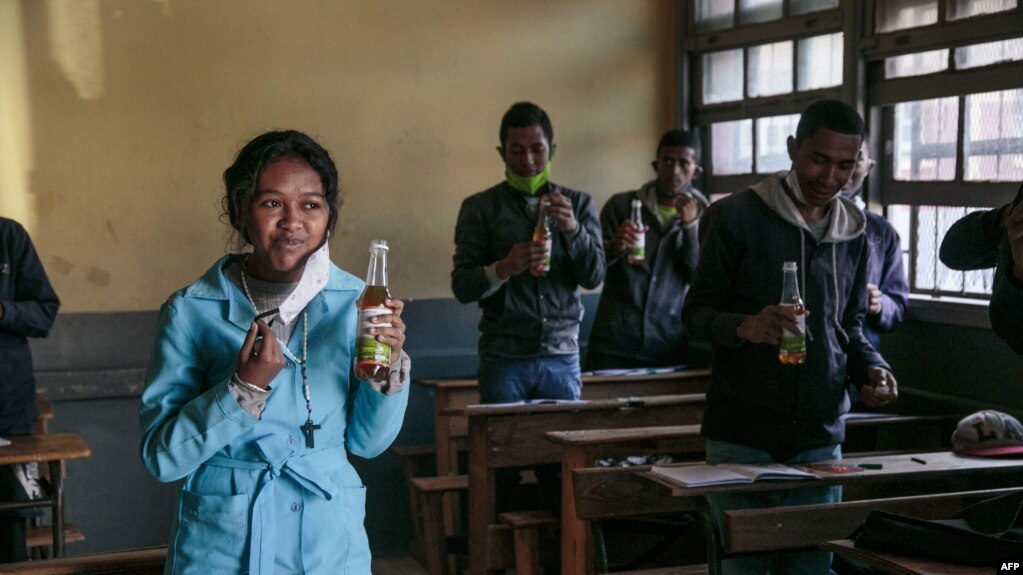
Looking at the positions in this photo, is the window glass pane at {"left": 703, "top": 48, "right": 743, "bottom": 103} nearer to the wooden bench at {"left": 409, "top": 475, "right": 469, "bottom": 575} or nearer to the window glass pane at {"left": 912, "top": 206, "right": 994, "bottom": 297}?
the window glass pane at {"left": 912, "top": 206, "right": 994, "bottom": 297}

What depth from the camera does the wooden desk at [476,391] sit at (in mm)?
4680

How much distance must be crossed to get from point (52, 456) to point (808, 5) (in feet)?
11.6

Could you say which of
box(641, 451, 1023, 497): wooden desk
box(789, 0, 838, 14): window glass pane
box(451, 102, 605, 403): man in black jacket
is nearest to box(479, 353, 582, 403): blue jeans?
box(451, 102, 605, 403): man in black jacket

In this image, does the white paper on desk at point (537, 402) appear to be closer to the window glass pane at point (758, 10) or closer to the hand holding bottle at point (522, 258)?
the hand holding bottle at point (522, 258)

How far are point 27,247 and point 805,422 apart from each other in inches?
109

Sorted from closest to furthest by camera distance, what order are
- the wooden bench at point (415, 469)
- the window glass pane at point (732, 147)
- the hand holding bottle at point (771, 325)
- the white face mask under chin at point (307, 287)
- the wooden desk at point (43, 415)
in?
the white face mask under chin at point (307, 287) < the hand holding bottle at point (771, 325) < the wooden desk at point (43, 415) < the wooden bench at point (415, 469) < the window glass pane at point (732, 147)

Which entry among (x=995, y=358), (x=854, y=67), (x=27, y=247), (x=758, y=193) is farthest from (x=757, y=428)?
(x=27, y=247)

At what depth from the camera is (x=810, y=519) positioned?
2.77 metres

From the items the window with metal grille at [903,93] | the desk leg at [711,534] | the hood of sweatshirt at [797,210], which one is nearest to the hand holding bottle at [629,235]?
the window with metal grille at [903,93]

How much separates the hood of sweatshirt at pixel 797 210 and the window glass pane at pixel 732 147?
105 inches

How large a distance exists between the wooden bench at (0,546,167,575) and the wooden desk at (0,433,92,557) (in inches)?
50.1

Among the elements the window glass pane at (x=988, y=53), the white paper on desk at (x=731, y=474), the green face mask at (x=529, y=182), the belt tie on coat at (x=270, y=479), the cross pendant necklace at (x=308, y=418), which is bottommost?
the white paper on desk at (x=731, y=474)

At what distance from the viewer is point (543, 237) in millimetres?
4164

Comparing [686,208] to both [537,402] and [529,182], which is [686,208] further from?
[537,402]
